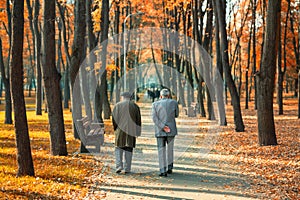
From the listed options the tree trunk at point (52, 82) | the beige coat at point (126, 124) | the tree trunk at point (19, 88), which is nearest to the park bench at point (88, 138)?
the tree trunk at point (52, 82)

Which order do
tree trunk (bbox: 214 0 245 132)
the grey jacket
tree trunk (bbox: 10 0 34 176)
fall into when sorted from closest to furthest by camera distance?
tree trunk (bbox: 10 0 34 176) < the grey jacket < tree trunk (bbox: 214 0 245 132)

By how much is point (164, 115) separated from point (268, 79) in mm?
5765

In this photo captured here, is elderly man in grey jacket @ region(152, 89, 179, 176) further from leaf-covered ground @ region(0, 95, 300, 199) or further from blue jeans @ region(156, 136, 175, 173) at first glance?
leaf-covered ground @ region(0, 95, 300, 199)

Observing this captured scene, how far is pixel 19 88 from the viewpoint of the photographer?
9.02 metres

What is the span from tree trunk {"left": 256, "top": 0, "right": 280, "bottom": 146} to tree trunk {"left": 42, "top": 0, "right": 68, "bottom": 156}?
6.58 metres

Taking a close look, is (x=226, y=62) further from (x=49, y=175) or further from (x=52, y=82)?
(x=49, y=175)

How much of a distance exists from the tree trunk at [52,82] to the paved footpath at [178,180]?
4.59 ft

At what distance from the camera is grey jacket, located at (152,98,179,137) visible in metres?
10.2

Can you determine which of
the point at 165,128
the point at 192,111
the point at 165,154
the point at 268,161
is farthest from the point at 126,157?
the point at 192,111

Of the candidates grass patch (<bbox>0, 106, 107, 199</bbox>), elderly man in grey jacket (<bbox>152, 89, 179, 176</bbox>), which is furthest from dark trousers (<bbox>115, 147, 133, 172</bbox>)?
elderly man in grey jacket (<bbox>152, 89, 179, 176</bbox>)

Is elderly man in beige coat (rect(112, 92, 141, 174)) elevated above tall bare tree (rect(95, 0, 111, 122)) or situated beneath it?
situated beneath

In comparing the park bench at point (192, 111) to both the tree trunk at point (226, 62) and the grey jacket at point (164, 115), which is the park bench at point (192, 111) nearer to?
the tree trunk at point (226, 62)

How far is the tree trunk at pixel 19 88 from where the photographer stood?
351 inches

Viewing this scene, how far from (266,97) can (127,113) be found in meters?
6.09
